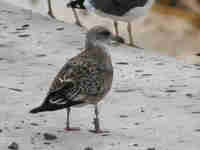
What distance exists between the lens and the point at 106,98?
6691mm

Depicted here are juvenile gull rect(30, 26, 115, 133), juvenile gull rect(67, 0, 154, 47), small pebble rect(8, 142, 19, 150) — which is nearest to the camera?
small pebble rect(8, 142, 19, 150)

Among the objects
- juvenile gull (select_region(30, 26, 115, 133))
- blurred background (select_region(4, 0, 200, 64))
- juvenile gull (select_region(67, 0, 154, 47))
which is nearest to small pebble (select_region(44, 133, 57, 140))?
juvenile gull (select_region(30, 26, 115, 133))

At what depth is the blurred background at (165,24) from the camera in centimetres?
1116

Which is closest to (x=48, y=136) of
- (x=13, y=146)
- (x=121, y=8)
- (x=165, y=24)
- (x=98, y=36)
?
(x=13, y=146)

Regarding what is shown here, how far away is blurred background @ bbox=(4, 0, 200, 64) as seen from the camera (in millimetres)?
11164

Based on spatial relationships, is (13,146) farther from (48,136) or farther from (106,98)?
(106,98)

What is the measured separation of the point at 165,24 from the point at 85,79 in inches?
285

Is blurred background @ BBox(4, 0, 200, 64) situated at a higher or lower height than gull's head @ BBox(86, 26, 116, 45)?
lower

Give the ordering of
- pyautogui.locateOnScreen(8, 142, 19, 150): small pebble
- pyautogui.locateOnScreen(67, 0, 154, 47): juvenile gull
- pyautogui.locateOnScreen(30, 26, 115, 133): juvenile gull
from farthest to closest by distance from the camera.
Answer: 1. pyautogui.locateOnScreen(67, 0, 154, 47): juvenile gull
2. pyautogui.locateOnScreen(30, 26, 115, 133): juvenile gull
3. pyautogui.locateOnScreen(8, 142, 19, 150): small pebble

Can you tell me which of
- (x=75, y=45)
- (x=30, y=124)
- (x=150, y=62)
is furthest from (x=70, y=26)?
(x=30, y=124)

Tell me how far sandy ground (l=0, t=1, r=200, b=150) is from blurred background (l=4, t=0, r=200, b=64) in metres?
1.78

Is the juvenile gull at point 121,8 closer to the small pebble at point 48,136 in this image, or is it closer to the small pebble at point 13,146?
the small pebble at point 48,136

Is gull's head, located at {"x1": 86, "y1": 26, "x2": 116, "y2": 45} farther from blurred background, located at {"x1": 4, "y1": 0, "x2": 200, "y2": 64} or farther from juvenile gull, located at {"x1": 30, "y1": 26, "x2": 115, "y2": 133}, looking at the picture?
blurred background, located at {"x1": 4, "y1": 0, "x2": 200, "y2": 64}

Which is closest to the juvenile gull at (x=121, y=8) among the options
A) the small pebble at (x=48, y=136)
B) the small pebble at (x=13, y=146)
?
the small pebble at (x=48, y=136)
